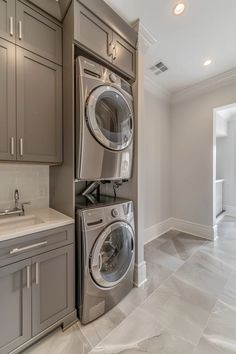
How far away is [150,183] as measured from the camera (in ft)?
10.3

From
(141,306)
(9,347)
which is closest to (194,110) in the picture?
(141,306)

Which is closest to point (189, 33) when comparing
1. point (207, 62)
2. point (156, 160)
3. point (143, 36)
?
point (143, 36)

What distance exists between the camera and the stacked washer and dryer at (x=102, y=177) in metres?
1.40

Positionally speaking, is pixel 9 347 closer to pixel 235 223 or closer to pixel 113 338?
pixel 113 338

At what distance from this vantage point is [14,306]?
3.70 ft

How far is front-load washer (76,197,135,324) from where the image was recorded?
141cm

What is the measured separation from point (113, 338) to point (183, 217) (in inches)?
103

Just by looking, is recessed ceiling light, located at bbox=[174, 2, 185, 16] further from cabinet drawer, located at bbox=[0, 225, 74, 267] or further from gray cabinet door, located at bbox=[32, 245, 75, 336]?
gray cabinet door, located at bbox=[32, 245, 75, 336]

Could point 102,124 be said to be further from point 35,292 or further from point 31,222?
point 35,292

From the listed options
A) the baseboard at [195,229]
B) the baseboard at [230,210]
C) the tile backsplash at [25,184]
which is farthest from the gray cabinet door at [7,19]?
the baseboard at [230,210]

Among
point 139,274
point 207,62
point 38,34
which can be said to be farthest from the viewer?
point 207,62

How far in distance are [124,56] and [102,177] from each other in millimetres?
1268

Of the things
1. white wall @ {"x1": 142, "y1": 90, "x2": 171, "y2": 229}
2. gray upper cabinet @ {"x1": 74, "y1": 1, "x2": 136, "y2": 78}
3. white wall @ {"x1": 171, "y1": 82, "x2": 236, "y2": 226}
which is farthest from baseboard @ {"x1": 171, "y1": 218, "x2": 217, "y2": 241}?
gray upper cabinet @ {"x1": 74, "y1": 1, "x2": 136, "y2": 78}

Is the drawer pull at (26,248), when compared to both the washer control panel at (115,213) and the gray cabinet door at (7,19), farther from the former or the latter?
the gray cabinet door at (7,19)
